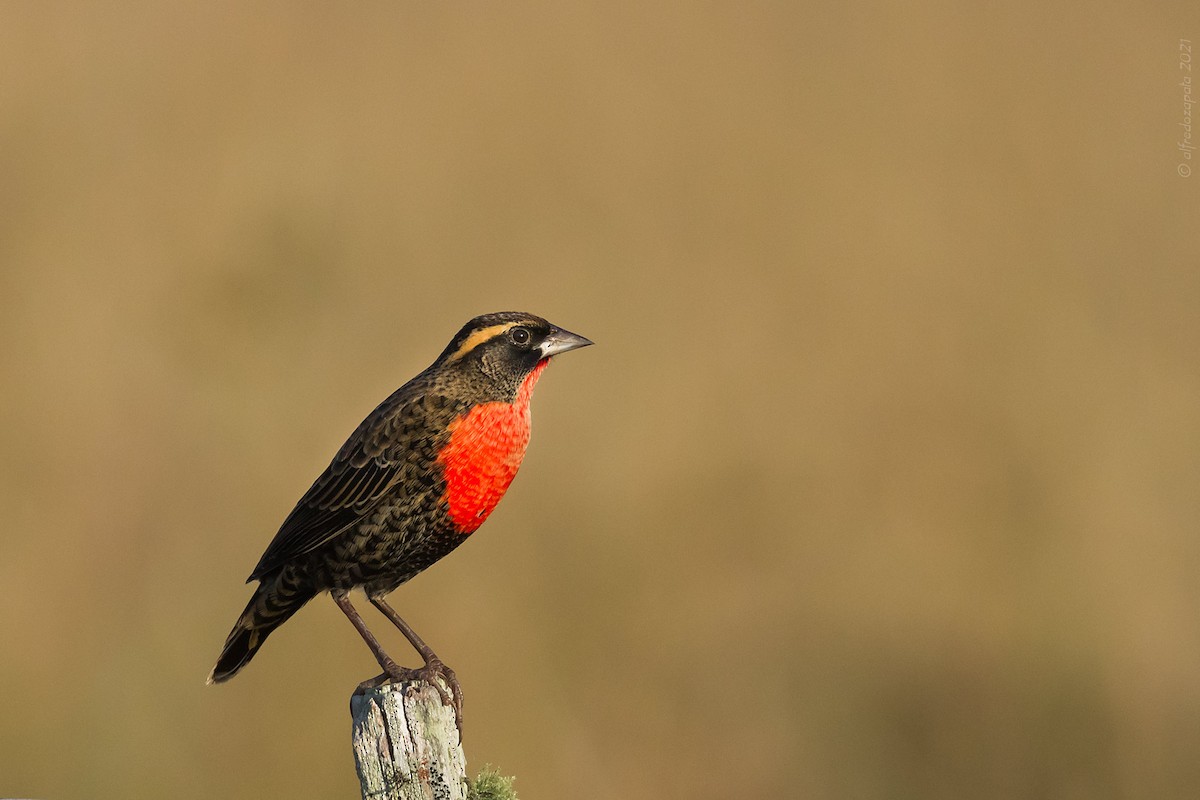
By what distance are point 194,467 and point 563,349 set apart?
3.73 metres

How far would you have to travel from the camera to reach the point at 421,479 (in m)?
4.47

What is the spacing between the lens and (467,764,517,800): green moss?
13.1 feet

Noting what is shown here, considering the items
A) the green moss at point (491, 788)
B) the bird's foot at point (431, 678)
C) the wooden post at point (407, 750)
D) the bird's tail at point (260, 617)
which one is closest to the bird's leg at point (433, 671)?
the bird's foot at point (431, 678)

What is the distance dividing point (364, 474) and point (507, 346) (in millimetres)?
640

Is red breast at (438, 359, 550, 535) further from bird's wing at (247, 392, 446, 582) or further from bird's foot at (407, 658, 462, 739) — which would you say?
bird's foot at (407, 658, 462, 739)

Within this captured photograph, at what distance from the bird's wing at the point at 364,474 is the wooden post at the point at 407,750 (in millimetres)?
832

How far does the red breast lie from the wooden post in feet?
2.34

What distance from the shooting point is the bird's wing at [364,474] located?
4.51 m

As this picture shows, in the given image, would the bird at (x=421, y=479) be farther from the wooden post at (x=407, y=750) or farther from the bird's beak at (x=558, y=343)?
the wooden post at (x=407, y=750)

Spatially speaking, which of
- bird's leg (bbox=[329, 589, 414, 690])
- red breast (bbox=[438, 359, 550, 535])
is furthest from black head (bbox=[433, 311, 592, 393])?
bird's leg (bbox=[329, 589, 414, 690])

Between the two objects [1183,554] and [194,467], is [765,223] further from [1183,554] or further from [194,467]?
[194,467]

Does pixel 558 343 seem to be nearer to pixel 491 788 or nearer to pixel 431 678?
pixel 431 678

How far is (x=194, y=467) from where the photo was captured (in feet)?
25.0

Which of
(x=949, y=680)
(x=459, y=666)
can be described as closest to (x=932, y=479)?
(x=949, y=680)
